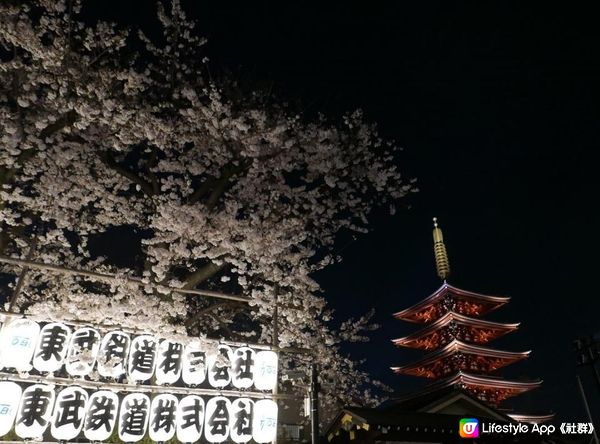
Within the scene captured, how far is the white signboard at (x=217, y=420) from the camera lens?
933cm

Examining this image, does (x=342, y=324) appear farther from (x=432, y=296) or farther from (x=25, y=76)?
(x=432, y=296)

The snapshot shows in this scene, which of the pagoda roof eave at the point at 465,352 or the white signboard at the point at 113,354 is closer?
the white signboard at the point at 113,354

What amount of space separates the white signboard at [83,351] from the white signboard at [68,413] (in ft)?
1.21

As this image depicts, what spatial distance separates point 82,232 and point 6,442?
6.22 m

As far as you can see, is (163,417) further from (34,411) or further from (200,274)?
(200,274)

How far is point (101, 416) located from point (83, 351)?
4.08 ft

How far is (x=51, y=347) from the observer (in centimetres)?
865

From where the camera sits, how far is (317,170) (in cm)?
1293

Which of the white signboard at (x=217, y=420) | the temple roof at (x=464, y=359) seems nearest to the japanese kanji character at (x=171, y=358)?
the white signboard at (x=217, y=420)

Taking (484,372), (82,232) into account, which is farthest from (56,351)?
(484,372)

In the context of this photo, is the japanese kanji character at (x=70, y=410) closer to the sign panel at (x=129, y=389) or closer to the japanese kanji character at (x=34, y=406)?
the sign panel at (x=129, y=389)

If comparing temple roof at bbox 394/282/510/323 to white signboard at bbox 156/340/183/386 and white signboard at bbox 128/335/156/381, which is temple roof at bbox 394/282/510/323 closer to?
white signboard at bbox 156/340/183/386

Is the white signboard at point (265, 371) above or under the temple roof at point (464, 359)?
under

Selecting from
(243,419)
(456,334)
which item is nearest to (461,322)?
(456,334)
